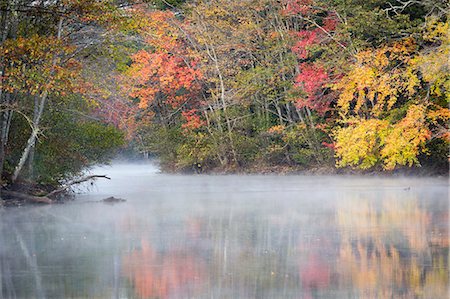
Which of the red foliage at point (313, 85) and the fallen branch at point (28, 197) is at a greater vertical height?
the red foliage at point (313, 85)

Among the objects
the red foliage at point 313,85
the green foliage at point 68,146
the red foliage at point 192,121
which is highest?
the red foliage at point 313,85

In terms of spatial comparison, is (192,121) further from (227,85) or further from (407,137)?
(407,137)

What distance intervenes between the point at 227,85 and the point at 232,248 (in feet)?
80.2

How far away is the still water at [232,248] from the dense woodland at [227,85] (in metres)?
2.57

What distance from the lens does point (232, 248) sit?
11.7 m

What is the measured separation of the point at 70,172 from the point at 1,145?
133 inches

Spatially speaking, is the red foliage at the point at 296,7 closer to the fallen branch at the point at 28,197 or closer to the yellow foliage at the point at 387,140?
the yellow foliage at the point at 387,140

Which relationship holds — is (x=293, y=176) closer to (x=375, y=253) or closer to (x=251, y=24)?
(x=251, y=24)

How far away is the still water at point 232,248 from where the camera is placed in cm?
863

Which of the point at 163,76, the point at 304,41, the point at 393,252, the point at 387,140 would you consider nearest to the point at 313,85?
the point at 304,41

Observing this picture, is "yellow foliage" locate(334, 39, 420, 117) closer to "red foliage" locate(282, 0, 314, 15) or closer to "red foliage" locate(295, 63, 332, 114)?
"red foliage" locate(295, 63, 332, 114)

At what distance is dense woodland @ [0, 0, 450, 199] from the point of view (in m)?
19.5

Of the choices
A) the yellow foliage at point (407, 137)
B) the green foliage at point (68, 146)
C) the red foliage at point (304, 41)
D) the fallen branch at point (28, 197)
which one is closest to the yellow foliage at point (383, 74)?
the yellow foliage at point (407, 137)

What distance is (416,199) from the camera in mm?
20016
